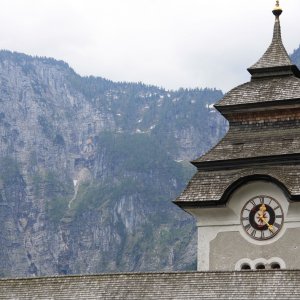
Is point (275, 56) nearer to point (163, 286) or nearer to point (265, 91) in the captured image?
point (265, 91)

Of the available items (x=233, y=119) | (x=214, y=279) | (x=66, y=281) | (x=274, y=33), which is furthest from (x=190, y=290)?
(x=274, y=33)

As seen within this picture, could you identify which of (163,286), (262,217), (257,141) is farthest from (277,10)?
(163,286)

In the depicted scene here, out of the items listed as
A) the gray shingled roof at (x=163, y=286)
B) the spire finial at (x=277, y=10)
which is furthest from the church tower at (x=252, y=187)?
the gray shingled roof at (x=163, y=286)

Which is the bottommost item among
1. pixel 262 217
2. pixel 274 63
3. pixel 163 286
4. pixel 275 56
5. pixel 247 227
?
pixel 163 286

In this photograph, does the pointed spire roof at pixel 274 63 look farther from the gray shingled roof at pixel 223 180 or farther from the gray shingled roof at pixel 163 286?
the gray shingled roof at pixel 163 286

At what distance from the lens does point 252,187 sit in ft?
200

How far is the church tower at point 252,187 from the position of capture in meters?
60.5

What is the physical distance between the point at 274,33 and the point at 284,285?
2649 centimetres

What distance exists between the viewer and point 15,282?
49.5 metres

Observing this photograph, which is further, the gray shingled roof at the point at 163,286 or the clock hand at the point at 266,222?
the clock hand at the point at 266,222

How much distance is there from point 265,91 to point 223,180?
17.5 ft

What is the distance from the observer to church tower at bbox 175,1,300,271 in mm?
60500

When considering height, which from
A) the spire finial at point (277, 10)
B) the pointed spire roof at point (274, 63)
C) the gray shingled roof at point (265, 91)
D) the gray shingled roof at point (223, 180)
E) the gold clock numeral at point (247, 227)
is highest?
the spire finial at point (277, 10)

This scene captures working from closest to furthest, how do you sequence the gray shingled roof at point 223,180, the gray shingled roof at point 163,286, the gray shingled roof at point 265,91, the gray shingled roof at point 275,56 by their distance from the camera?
the gray shingled roof at point 163,286, the gray shingled roof at point 223,180, the gray shingled roof at point 265,91, the gray shingled roof at point 275,56
